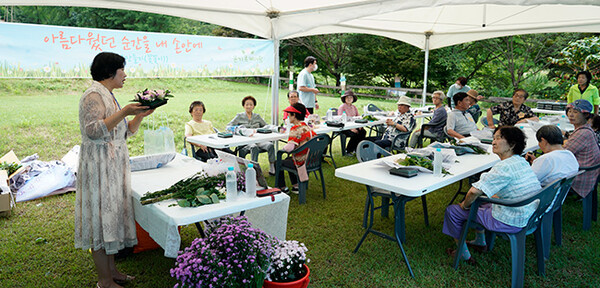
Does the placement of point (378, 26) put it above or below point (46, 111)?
above

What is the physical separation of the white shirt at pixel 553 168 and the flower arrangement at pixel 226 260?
224 cm

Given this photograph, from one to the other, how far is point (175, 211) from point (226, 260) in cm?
45

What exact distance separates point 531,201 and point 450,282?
2.86 feet

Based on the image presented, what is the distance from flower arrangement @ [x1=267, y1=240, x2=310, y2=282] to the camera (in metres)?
2.43

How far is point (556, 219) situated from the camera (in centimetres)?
374

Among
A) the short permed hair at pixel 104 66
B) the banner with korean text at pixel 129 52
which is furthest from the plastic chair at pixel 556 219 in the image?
the banner with korean text at pixel 129 52

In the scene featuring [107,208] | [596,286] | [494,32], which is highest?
[494,32]

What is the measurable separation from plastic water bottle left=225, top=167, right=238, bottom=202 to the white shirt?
7.69ft

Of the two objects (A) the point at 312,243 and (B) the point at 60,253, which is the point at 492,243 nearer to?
(A) the point at 312,243

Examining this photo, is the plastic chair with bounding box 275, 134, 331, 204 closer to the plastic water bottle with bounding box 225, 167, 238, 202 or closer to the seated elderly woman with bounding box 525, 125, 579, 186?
the plastic water bottle with bounding box 225, 167, 238, 202

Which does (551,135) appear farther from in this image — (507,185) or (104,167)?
(104,167)

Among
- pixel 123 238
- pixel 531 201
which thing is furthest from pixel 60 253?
pixel 531 201

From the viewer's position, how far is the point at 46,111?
1039cm

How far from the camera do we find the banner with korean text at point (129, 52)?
176 inches
